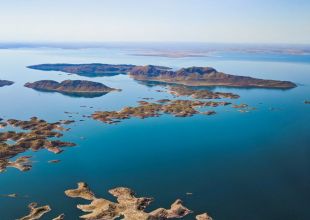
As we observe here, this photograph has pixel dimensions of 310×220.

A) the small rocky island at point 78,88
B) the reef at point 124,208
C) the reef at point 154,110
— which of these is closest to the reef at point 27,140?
the reef at point 154,110

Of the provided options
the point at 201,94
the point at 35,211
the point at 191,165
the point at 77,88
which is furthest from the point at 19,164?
the point at 77,88

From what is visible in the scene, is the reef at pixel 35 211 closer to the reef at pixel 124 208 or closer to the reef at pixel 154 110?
the reef at pixel 124 208

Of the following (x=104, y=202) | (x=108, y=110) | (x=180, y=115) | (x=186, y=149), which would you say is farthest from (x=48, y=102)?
(x=104, y=202)

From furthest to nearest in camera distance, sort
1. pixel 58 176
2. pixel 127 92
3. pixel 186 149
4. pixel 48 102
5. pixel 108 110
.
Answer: pixel 127 92 → pixel 48 102 → pixel 108 110 → pixel 186 149 → pixel 58 176

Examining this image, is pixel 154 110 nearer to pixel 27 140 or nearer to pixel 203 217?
pixel 27 140

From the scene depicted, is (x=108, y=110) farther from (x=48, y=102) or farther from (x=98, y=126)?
(x=48, y=102)

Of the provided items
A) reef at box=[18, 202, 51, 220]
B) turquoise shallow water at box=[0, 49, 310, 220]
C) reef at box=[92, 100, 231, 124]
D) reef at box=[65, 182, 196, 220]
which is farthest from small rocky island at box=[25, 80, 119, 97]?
reef at box=[18, 202, 51, 220]

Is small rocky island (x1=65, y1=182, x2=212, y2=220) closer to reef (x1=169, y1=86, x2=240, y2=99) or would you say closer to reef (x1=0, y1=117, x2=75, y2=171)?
reef (x1=0, y1=117, x2=75, y2=171)
